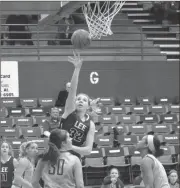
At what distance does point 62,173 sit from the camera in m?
6.08

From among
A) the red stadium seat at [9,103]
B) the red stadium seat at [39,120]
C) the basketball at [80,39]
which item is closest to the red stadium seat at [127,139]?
the red stadium seat at [39,120]

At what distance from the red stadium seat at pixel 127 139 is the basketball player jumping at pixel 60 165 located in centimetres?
920

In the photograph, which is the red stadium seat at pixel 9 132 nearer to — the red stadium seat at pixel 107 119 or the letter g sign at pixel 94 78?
the red stadium seat at pixel 107 119

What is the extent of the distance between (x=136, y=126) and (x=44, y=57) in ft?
11.5

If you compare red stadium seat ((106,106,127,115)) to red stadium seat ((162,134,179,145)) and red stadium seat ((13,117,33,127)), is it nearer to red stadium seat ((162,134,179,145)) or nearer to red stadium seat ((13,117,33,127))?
red stadium seat ((162,134,179,145))

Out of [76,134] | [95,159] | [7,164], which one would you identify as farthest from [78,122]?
[95,159]

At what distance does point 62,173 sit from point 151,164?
1.04 m

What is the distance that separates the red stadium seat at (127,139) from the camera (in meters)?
15.3

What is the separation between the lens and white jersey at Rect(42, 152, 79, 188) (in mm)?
6082

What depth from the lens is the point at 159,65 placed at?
18.5 metres

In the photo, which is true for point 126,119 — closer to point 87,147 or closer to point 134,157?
point 134,157

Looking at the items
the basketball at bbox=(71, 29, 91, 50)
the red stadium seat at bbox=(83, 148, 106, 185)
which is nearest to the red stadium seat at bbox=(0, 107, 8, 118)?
the red stadium seat at bbox=(83, 148, 106, 185)

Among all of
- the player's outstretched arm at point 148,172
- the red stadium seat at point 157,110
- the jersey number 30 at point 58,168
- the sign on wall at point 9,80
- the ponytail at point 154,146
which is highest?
the sign on wall at point 9,80

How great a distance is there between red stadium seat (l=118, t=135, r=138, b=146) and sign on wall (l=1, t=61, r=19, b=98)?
338cm
